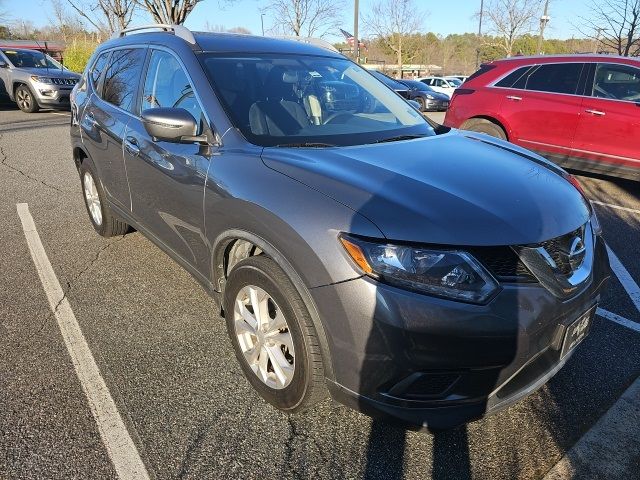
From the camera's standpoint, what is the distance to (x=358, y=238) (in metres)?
1.89

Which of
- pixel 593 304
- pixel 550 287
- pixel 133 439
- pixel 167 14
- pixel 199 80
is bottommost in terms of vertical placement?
pixel 133 439

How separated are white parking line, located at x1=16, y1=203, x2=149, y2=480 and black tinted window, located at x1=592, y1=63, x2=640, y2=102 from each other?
6.53m

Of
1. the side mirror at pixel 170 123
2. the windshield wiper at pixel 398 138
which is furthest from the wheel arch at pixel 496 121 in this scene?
the side mirror at pixel 170 123

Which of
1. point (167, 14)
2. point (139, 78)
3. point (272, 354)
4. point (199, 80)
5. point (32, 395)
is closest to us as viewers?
point (272, 354)

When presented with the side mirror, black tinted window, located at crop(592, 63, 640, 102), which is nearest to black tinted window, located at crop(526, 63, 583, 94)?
black tinted window, located at crop(592, 63, 640, 102)

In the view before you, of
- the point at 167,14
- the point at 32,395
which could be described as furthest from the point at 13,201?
the point at 167,14

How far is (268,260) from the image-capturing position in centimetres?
221

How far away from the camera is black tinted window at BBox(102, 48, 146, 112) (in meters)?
3.55

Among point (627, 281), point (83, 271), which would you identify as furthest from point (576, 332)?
point (83, 271)

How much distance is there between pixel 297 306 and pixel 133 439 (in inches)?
38.7

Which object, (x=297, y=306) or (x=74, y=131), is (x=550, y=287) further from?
(x=74, y=131)

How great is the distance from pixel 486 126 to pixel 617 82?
5.56 ft

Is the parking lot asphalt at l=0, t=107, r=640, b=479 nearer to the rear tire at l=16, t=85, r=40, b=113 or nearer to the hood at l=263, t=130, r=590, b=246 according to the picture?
the hood at l=263, t=130, r=590, b=246

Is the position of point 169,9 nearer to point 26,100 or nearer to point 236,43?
point 26,100
